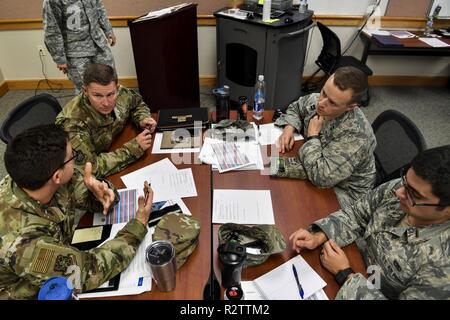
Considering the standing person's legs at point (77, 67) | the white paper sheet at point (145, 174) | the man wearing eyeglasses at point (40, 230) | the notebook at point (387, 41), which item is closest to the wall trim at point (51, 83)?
the standing person's legs at point (77, 67)

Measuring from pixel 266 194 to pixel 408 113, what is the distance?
284cm

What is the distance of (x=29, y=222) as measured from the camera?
0.98 metres

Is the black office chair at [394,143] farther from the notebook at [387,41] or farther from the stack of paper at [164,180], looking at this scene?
the notebook at [387,41]

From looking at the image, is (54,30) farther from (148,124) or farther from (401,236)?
(401,236)

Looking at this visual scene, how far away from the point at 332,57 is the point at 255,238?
8.79 ft

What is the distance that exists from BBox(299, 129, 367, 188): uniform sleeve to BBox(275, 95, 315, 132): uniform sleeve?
33cm

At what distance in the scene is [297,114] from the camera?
1855 mm

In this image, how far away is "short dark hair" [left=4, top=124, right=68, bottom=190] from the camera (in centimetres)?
98

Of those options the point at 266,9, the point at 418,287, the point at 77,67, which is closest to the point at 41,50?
the point at 77,67

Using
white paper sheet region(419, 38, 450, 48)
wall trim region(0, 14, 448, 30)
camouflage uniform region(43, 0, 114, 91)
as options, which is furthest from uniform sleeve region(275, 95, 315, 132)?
white paper sheet region(419, 38, 450, 48)

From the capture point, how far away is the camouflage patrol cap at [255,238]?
108cm

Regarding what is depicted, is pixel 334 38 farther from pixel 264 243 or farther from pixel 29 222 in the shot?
pixel 29 222

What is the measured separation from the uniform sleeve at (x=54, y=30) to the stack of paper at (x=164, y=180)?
5.28ft

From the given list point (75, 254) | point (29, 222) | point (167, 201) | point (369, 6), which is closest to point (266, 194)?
point (167, 201)
